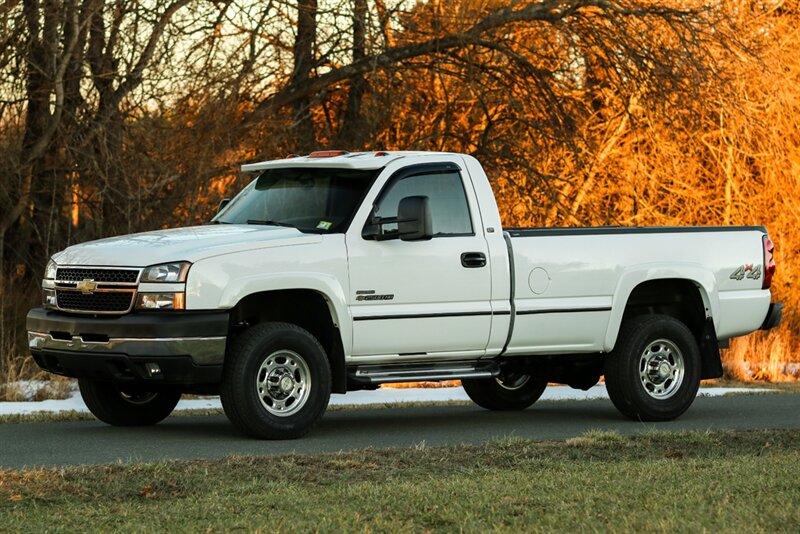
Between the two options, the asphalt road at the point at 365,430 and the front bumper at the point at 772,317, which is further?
the front bumper at the point at 772,317

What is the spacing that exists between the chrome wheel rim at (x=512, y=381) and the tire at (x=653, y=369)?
1484mm

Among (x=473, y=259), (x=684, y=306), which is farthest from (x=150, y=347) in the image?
(x=684, y=306)

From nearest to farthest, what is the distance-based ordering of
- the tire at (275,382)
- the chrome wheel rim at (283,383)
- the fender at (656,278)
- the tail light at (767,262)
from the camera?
1. the tire at (275,382)
2. the chrome wheel rim at (283,383)
3. the fender at (656,278)
4. the tail light at (767,262)

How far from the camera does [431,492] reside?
816 centimetres

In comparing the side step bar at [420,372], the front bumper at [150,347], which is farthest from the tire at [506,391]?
the front bumper at [150,347]

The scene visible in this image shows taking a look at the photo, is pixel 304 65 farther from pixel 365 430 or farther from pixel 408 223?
pixel 408 223

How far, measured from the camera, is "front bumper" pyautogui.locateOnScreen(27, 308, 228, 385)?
10.3 m

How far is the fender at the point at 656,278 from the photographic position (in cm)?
1242

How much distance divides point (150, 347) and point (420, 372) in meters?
2.27

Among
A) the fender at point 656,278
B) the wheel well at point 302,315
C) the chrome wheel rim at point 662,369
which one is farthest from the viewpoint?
the chrome wheel rim at point 662,369

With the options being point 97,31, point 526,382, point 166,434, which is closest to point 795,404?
point 526,382

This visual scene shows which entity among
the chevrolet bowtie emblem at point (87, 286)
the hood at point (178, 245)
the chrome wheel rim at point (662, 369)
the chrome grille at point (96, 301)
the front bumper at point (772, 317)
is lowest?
the chrome wheel rim at point (662, 369)

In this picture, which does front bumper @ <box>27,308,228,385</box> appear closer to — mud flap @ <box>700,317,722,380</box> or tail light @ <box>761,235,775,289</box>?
mud flap @ <box>700,317,722,380</box>

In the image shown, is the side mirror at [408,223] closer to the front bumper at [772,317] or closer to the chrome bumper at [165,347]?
the chrome bumper at [165,347]
